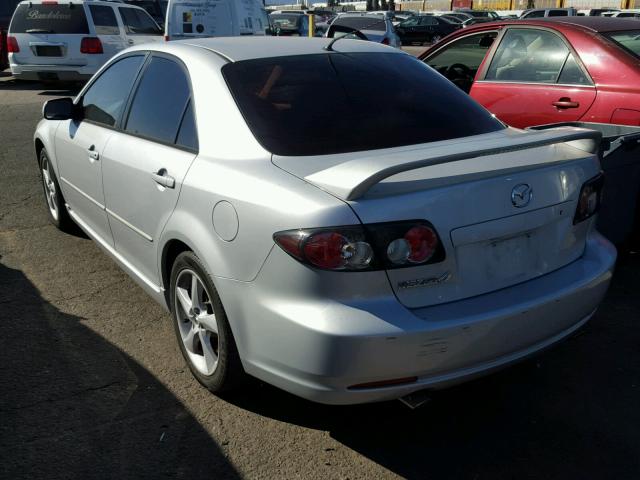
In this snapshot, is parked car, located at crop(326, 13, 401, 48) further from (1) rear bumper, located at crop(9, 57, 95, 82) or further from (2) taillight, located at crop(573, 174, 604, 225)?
(2) taillight, located at crop(573, 174, 604, 225)

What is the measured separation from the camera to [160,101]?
3.76m

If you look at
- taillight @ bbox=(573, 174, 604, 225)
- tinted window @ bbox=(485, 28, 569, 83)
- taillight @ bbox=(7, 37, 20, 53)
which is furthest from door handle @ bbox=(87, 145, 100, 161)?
taillight @ bbox=(7, 37, 20, 53)

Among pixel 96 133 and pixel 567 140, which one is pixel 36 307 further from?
pixel 567 140

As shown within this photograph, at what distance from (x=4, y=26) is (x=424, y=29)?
23.6 meters

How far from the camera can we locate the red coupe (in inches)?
211

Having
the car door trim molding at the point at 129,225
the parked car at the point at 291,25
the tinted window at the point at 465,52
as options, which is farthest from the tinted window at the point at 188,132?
the parked car at the point at 291,25

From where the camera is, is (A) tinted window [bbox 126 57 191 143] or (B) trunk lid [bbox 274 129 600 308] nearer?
(B) trunk lid [bbox 274 129 600 308]

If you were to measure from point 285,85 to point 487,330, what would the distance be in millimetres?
1574

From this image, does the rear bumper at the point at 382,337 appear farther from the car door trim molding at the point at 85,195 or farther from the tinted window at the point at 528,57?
the tinted window at the point at 528,57

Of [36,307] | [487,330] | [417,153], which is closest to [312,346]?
[487,330]

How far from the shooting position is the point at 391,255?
2541 mm

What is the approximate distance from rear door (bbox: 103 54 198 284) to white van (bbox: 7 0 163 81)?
35.7ft

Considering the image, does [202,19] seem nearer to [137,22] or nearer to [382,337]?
[137,22]

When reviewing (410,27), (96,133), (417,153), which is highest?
(417,153)
